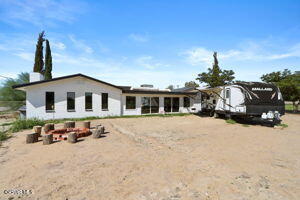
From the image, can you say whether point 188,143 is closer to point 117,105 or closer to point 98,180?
point 98,180

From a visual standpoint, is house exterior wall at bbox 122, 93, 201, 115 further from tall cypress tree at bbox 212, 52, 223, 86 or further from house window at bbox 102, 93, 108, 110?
tall cypress tree at bbox 212, 52, 223, 86

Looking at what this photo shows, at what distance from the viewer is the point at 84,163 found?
14.8ft

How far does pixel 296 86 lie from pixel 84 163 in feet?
76.9

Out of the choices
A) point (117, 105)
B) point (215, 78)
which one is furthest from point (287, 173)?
point (215, 78)

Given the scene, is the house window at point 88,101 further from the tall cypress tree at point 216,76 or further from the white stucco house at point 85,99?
the tall cypress tree at point 216,76

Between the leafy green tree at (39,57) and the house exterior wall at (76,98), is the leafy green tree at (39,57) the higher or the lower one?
the higher one

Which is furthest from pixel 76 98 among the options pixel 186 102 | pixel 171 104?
pixel 186 102

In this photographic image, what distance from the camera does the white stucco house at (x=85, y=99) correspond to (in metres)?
12.7

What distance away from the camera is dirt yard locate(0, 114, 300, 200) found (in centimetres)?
304

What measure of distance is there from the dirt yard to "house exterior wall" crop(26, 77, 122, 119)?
736 centimetres

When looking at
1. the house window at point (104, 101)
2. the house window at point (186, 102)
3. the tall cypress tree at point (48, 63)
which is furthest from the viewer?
the tall cypress tree at point (48, 63)

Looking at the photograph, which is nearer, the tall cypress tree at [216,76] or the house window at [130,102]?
the house window at [130,102]

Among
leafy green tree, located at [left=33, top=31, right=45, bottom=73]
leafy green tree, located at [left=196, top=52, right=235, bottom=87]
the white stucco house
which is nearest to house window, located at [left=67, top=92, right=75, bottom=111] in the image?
the white stucco house

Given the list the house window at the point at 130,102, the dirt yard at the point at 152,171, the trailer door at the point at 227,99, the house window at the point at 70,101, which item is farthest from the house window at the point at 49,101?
the trailer door at the point at 227,99
